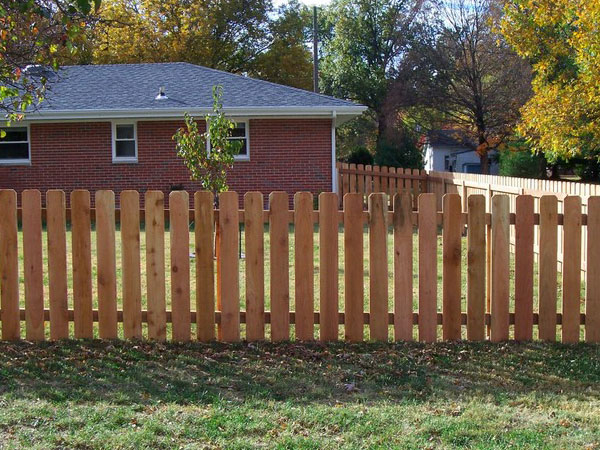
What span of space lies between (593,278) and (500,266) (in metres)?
0.79

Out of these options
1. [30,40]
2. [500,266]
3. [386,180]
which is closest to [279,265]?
[500,266]

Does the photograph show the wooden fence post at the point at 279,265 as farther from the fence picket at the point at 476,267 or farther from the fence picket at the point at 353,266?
the fence picket at the point at 476,267

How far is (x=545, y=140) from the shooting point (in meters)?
13.7

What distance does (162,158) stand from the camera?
808 inches

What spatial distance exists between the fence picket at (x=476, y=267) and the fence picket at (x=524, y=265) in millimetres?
284

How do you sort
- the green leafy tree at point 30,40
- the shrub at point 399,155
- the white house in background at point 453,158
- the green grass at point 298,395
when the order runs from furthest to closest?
the white house in background at point 453,158
the shrub at point 399,155
the green leafy tree at point 30,40
the green grass at point 298,395

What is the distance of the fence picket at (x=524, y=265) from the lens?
6.22 meters

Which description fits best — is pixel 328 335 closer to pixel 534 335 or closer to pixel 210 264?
pixel 210 264

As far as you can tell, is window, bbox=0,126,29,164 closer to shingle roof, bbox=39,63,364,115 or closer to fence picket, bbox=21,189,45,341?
shingle roof, bbox=39,63,364,115

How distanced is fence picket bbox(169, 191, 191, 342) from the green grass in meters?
0.23

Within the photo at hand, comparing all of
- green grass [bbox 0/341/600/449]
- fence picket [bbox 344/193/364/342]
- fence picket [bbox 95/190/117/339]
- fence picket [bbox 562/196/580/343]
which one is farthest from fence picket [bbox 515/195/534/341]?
fence picket [bbox 95/190/117/339]

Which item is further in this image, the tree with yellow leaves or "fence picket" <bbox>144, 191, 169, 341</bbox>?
the tree with yellow leaves

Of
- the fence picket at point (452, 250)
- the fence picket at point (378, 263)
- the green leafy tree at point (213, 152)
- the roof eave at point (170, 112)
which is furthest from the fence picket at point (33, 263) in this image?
the roof eave at point (170, 112)

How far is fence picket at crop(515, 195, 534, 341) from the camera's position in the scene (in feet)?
20.4
